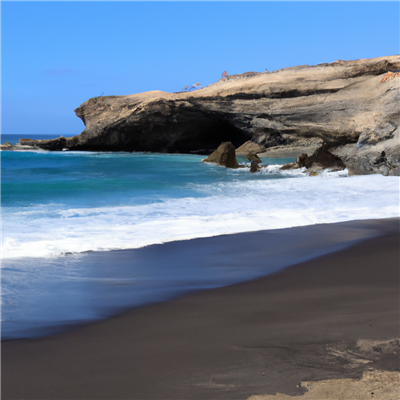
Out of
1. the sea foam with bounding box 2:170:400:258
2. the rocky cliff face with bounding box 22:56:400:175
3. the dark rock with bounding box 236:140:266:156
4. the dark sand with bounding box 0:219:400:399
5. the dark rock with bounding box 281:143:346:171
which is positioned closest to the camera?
the dark sand with bounding box 0:219:400:399

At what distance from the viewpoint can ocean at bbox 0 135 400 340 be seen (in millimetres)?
3457

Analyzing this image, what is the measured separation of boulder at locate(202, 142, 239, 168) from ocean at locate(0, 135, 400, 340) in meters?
8.33

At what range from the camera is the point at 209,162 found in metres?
24.5

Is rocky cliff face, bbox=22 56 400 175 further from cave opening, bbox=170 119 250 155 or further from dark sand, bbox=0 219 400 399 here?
dark sand, bbox=0 219 400 399

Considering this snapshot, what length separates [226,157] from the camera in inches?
877

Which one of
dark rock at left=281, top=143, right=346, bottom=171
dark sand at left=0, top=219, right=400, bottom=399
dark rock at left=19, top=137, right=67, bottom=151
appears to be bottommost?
dark sand at left=0, top=219, right=400, bottom=399

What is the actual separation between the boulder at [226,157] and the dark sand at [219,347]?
18.3 meters

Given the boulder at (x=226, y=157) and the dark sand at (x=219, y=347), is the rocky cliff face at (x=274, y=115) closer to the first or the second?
the boulder at (x=226, y=157)

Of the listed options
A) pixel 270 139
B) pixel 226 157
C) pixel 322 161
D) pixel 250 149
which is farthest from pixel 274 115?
pixel 322 161

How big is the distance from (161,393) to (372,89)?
1986 cm

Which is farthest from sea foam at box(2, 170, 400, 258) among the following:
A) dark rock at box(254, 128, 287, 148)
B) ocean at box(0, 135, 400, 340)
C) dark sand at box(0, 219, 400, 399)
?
dark rock at box(254, 128, 287, 148)

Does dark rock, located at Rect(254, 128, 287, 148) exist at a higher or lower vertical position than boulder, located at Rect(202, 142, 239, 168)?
higher

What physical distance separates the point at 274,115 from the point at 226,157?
722 cm

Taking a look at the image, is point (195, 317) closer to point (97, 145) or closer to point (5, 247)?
point (5, 247)
